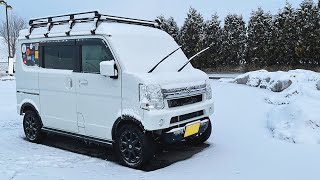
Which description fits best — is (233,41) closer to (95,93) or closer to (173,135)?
(95,93)

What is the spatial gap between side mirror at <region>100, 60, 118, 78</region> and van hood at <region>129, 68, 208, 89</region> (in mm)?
372

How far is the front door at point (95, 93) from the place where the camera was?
5.43 m

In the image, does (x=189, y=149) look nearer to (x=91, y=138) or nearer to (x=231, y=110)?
(x=91, y=138)

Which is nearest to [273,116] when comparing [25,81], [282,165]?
[282,165]

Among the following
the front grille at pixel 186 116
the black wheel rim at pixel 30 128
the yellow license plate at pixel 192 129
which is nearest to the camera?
the front grille at pixel 186 116

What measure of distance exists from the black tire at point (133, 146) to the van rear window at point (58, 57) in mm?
1580

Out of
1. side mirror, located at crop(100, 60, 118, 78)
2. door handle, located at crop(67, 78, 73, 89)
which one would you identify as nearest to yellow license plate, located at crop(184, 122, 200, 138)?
side mirror, located at crop(100, 60, 118, 78)

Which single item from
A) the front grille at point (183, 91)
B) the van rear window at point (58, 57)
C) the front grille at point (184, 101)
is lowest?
the front grille at point (184, 101)

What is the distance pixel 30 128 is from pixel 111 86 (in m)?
2.53

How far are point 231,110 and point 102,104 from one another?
4471mm

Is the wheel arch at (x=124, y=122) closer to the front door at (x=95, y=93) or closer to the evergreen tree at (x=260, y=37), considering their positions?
the front door at (x=95, y=93)

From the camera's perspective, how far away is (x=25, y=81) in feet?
22.7

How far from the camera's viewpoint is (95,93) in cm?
563

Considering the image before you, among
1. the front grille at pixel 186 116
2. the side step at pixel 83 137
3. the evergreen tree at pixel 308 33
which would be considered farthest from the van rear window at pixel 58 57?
the evergreen tree at pixel 308 33
